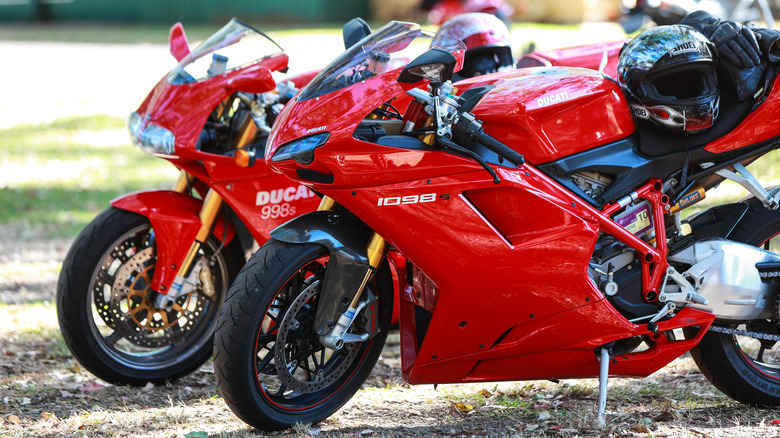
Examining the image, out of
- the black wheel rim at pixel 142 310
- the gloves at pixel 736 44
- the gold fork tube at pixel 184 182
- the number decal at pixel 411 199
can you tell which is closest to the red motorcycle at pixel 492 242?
the number decal at pixel 411 199

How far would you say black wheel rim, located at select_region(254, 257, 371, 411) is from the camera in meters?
3.65

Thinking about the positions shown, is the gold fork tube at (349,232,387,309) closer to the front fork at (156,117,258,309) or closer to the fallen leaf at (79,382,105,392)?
the front fork at (156,117,258,309)

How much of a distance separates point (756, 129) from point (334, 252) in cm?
189

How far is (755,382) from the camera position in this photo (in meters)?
4.03

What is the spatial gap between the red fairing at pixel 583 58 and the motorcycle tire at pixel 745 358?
1.56 metres

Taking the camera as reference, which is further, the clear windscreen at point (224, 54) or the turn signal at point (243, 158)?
the clear windscreen at point (224, 54)

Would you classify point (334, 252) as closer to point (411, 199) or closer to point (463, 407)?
point (411, 199)

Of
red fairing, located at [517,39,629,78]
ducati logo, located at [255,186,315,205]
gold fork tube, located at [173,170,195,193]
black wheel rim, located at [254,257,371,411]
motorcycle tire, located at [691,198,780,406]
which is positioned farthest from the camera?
red fairing, located at [517,39,629,78]

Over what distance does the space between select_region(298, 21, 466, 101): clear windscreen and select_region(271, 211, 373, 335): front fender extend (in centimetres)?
50

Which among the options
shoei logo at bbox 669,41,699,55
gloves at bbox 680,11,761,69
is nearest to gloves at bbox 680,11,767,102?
gloves at bbox 680,11,761,69

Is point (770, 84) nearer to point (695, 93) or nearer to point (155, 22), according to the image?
point (695, 93)

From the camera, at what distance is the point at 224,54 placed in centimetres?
454

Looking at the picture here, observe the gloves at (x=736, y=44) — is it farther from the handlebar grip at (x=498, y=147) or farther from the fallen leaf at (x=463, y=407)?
the fallen leaf at (x=463, y=407)

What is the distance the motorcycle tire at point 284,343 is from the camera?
3494mm
